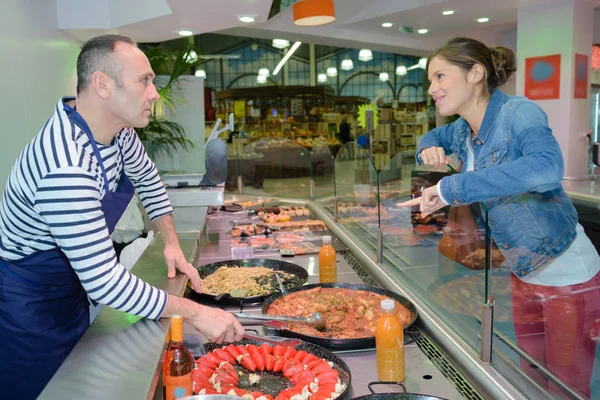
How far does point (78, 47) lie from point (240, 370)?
222 inches

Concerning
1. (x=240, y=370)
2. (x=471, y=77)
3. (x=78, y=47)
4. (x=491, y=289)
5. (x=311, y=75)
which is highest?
(x=311, y=75)

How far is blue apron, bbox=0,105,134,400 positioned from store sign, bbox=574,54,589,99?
7828 millimetres

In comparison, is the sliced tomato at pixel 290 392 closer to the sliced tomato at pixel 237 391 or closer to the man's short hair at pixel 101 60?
the sliced tomato at pixel 237 391

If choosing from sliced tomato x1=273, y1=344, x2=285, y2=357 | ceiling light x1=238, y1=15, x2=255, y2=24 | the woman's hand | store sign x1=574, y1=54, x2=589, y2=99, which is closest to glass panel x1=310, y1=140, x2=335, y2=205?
ceiling light x1=238, y1=15, x2=255, y2=24

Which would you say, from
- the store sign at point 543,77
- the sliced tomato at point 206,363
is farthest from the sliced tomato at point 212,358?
the store sign at point 543,77

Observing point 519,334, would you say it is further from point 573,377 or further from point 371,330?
point 371,330

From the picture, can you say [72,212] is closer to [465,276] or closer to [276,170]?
[465,276]

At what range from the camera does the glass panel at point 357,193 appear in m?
3.00

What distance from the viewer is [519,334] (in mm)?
1574

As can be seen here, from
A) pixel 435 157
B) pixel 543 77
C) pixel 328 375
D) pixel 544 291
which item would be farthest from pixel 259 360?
pixel 543 77

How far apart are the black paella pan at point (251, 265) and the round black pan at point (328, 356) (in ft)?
1.33

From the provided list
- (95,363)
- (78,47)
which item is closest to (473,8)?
(78,47)

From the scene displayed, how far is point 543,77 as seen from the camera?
809 cm

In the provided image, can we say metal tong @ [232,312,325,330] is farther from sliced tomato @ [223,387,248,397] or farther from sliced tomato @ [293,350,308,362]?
sliced tomato @ [223,387,248,397]
